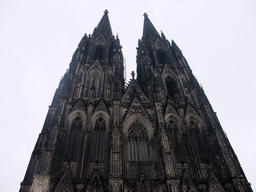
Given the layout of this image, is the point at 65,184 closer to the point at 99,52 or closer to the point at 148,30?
the point at 99,52

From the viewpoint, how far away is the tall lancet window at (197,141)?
638 inches

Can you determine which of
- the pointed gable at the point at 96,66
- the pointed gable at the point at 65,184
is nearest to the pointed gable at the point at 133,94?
the pointed gable at the point at 96,66

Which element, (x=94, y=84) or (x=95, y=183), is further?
(x=94, y=84)

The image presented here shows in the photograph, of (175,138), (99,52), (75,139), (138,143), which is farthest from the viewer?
(99,52)

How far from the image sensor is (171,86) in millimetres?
22406

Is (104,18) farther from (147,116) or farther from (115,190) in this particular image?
(115,190)

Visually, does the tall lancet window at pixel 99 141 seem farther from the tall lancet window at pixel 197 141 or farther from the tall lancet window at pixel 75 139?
the tall lancet window at pixel 197 141

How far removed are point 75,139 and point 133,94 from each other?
306 inches

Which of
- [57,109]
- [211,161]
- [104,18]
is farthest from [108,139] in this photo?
[104,18]

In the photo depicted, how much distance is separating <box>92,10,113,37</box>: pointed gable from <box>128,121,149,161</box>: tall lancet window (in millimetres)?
16461

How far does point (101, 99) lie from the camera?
18.7m

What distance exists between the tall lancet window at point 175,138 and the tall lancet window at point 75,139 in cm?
785

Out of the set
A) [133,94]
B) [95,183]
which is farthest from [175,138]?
[95,183]

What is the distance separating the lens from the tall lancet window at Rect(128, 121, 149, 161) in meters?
15.6
